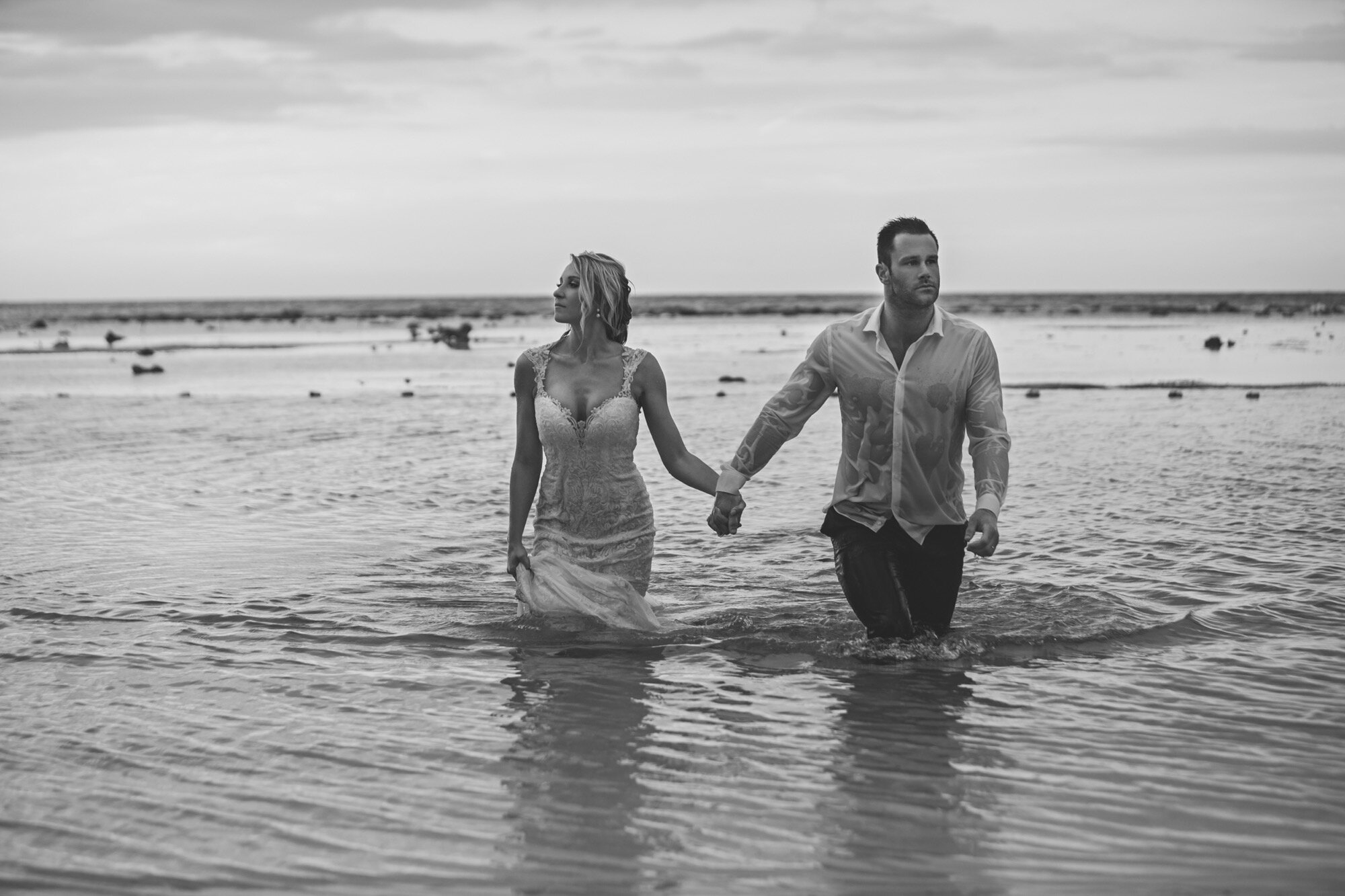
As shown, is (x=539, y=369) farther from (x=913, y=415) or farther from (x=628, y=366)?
(x=913, y=415)

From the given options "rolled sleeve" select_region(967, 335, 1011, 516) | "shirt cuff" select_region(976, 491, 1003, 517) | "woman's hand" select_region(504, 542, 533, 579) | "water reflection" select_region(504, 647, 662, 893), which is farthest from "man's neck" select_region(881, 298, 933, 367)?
"woman's hand" select_region(504, 542, 533, 579)

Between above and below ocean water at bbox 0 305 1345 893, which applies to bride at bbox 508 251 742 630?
above

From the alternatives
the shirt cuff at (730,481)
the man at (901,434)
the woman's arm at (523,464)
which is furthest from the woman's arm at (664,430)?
the woman's arm at (523,464)

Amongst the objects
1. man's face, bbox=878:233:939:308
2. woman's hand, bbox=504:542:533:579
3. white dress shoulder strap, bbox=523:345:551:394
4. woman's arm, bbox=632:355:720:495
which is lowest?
woman's hand, bbox=504:542:533:579

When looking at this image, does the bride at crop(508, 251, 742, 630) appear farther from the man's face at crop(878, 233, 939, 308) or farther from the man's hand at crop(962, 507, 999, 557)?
the man's hand at crop(962, 507, 999, 557)

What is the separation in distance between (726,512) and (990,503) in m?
1.22

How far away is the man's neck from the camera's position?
5.70 metres

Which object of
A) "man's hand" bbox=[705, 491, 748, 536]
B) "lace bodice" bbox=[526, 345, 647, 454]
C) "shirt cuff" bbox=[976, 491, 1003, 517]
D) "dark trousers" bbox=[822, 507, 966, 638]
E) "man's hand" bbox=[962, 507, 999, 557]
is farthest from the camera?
"lace bodice" bbox=[526, 345, 647, 454]

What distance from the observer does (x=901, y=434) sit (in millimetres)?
5672

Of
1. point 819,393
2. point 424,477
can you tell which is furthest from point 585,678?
point 424,477

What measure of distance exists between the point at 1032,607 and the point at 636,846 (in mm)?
3853

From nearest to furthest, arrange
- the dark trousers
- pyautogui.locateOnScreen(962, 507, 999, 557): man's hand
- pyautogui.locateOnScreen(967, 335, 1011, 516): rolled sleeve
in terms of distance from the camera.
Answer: pyautogui.locateOnScreen(962, 507, 999, 557): man's hand, pyautogui.locateOnScreen(967, 335, 1011, 516): rolled sleeve, the dark trousers

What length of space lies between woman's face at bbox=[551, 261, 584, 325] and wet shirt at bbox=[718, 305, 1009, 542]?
1.05 m

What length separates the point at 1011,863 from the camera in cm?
379
